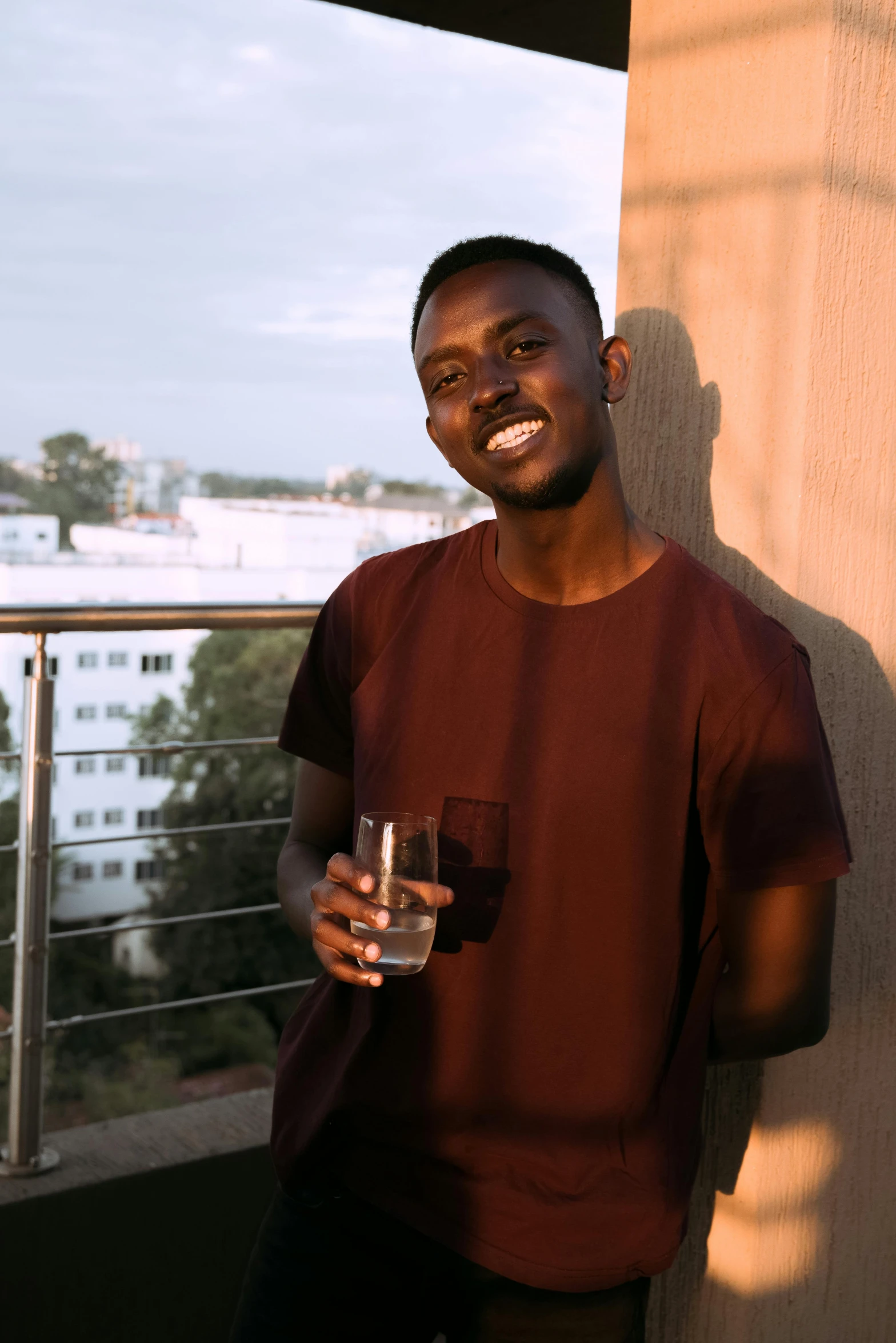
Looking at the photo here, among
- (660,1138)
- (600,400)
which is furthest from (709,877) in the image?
(600,400)

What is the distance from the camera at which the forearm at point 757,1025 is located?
133 centimetres

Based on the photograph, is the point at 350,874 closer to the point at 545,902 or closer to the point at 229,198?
the point at 545,902

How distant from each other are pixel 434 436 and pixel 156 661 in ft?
151

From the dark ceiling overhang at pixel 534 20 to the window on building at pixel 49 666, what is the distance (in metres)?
1.46

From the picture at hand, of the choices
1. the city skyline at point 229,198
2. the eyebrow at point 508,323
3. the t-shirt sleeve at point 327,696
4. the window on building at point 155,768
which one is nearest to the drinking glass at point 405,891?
the t-shirt sleeve at point 327,696

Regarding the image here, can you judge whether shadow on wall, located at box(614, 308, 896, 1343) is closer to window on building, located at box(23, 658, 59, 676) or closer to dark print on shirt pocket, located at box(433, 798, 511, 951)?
dark print on shirt pocket, located at box(433, 798, 511, 951)

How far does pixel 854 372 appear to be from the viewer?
1.56 metres

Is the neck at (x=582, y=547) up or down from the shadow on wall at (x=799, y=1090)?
up

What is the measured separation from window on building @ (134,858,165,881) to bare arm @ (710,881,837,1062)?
36432 millimetres

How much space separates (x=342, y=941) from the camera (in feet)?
4.19

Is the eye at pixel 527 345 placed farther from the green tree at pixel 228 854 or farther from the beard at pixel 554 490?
the green tree at pixel 228 854

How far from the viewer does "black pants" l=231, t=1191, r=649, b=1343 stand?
1308mm

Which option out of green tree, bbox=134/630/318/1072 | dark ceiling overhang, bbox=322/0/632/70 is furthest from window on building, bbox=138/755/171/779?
dark ceiling overhang, bbox=322/0/632/70

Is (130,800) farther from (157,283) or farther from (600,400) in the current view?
(600,400)
